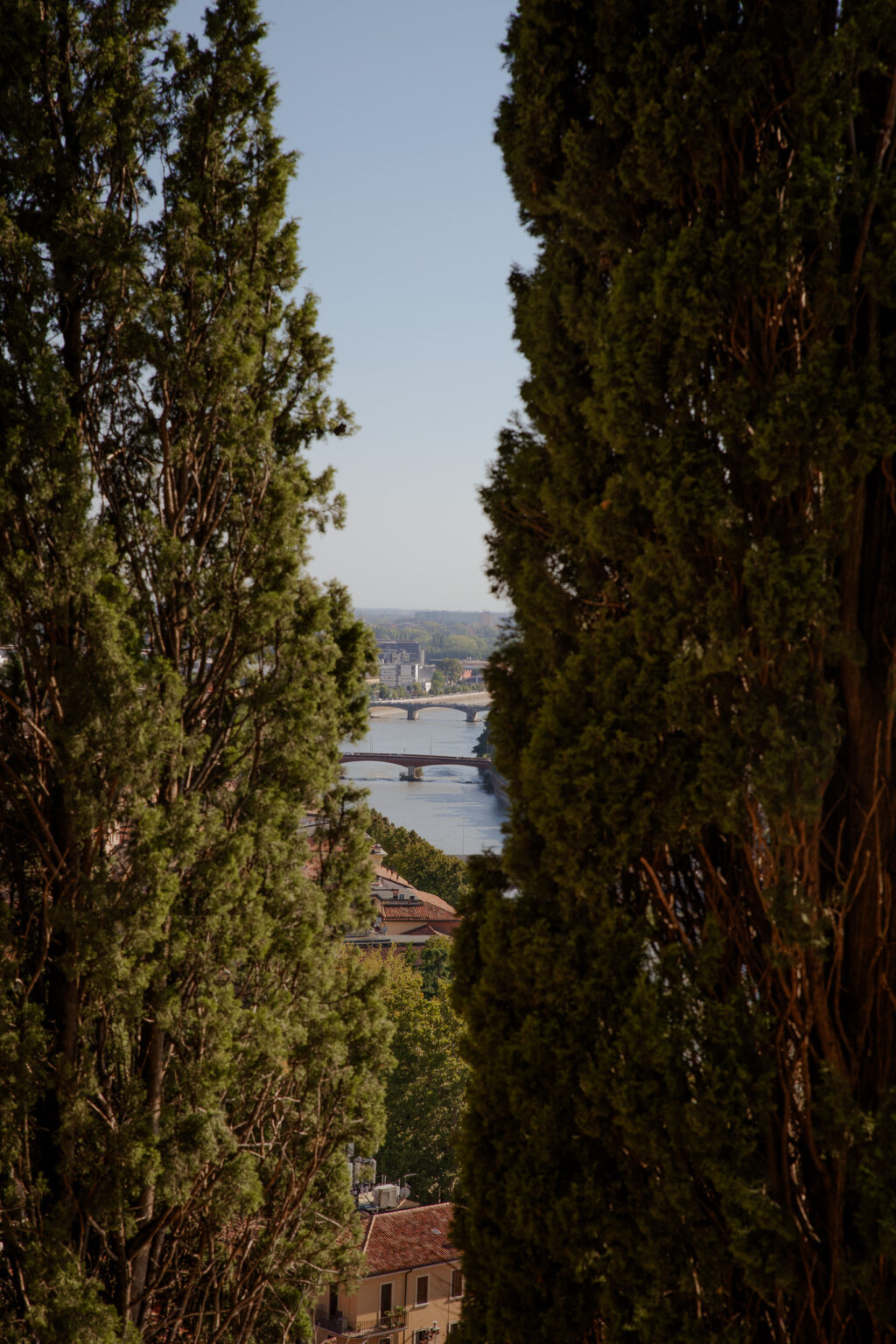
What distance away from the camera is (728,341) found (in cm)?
337

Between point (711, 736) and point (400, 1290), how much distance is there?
611 inches

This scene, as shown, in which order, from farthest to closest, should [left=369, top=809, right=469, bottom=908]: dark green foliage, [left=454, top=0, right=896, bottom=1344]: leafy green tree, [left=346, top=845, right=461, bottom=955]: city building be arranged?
1. [left=369, top=809, right=469, bottom=908]: dark green foliage
2. [left=346, top=845, right=461, bottom=955]: city building
3. [left=454, top=0, right=896, bottom=1344]: leafy green tree

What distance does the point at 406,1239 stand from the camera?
15.6 m

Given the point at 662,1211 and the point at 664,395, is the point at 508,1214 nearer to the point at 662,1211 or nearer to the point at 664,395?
the point at 662,1211

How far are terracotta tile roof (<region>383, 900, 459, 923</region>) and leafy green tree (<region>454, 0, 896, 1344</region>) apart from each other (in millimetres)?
29350

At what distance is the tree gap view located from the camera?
10.3 ft

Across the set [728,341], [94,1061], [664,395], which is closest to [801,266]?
[728,341]

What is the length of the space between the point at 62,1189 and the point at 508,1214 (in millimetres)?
2509

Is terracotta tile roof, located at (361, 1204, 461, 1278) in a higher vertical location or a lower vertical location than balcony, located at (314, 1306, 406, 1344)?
higher

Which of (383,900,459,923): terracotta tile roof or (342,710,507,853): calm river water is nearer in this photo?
(383,900,459,923): terracotta tile roof

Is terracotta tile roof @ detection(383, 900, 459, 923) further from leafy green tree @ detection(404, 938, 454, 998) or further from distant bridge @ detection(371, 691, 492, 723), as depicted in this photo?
distant bridge @ detection(371, 691, 492, 723)

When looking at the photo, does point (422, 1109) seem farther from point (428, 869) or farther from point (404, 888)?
point (428, 869)

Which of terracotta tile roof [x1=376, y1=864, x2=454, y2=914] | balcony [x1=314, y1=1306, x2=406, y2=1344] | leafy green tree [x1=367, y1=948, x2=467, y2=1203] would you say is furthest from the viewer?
terracotta tile roof [x1=376, y1=864, x2=454, y2=914]

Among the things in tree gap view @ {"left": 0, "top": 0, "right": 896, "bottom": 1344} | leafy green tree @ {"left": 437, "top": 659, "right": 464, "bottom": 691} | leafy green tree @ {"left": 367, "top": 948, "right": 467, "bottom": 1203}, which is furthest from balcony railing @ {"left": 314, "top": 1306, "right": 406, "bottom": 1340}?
leafy green tree @ {"left": 437, "top": 659, "right": 464, "bottom": 691}
